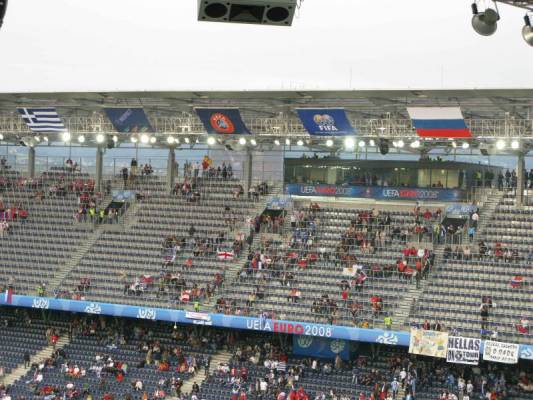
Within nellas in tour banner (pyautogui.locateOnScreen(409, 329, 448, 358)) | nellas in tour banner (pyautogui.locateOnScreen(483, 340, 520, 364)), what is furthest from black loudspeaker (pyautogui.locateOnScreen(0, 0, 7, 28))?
nellas in tour banner (pyautogui.locateOnScreen(483, 340, 520, 364))

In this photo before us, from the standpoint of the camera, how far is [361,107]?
3797 cm

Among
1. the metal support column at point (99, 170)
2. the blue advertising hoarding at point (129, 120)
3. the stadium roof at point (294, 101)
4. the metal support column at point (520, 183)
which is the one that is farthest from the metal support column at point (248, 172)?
the metal support column at point (520, 183)

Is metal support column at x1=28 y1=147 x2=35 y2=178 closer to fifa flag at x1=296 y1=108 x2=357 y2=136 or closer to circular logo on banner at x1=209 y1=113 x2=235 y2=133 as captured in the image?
circular logo on banner at x1=209 y1=113 x2=235 y2=133

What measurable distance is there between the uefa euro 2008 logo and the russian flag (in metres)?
3.17

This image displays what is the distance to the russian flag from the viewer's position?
3434 cm

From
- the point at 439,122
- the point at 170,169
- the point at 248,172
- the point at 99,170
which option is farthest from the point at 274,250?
the point at 99,170

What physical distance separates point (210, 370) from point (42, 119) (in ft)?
45.0

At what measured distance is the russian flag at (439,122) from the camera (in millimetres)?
34344

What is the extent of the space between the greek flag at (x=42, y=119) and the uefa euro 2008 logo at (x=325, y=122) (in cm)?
1156

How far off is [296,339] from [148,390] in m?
5.83

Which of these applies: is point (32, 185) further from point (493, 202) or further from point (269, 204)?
point (493, 202)

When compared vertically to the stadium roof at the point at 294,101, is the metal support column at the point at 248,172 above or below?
below

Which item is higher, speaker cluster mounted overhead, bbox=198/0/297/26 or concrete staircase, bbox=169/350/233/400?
speaker cluster mounted overhead, bbox=198/0/297/26

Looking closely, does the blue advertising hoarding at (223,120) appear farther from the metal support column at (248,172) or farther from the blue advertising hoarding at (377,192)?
the blue advertising hoarding at (377,192)
